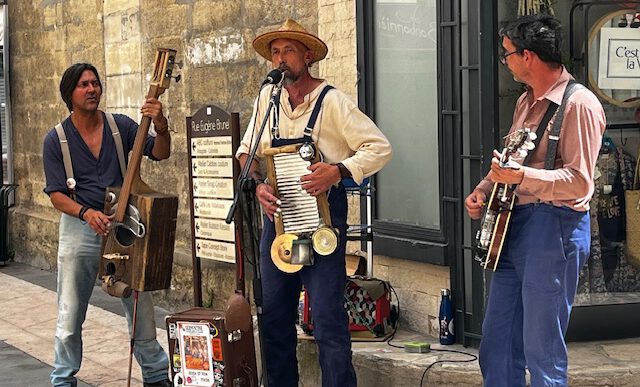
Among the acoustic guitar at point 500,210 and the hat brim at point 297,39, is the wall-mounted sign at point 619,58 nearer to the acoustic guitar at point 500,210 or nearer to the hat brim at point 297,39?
the hat brim at point 297,39

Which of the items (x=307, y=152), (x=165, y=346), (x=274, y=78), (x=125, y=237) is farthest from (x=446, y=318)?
(x=165, y=346)

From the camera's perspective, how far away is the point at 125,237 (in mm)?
6438

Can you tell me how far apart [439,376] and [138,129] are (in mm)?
2087

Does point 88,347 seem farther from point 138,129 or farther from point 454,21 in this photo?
point 454,21

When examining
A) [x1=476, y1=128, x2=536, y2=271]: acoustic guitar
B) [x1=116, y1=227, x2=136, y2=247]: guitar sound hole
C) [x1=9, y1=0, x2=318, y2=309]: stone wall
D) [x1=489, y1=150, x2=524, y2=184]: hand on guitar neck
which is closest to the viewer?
[x1=489, y1=150, x2=524, y2=184]: hand on guitar neck

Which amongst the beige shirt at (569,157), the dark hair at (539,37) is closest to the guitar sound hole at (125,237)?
the beige shirt at (569,157)

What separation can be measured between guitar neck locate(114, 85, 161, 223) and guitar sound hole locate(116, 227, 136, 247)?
3.9 inches

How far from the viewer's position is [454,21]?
21.1 feet

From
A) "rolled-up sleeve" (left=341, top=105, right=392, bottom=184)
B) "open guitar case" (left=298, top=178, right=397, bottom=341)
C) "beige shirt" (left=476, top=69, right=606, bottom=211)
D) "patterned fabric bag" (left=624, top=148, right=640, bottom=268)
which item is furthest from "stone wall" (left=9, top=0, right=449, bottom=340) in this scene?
"beige shirt" (left=476, top=69, right=606, bottom=211)

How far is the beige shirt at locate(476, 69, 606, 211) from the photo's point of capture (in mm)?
4539

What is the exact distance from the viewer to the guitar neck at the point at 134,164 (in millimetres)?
6289

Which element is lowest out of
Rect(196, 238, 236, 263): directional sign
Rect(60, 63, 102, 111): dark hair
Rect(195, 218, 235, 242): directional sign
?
Rect(196, 238, 236, 263): directional sign

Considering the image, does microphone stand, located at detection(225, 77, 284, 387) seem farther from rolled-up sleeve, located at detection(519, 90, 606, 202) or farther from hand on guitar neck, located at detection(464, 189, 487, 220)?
rolled-up sleeve, located at detection(519, 90, 606, 202)

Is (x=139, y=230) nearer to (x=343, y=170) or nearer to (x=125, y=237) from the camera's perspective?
(x=125, y=237)
